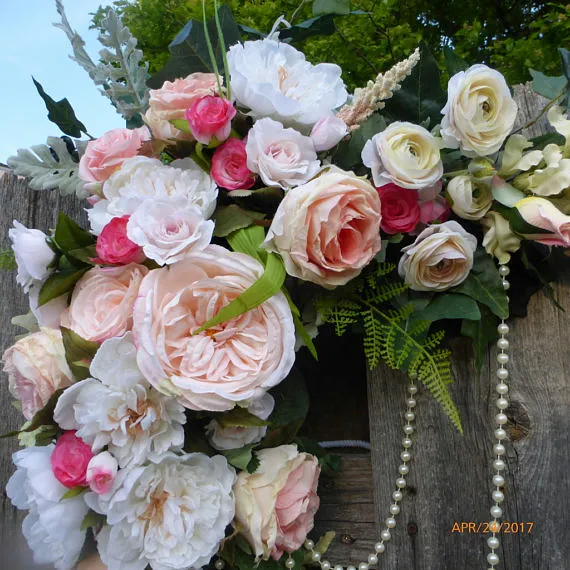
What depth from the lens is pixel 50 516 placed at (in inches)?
36.7

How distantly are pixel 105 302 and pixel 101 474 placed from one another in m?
0.27

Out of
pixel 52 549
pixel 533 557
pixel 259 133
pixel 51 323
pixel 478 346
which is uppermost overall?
pixel 259 133

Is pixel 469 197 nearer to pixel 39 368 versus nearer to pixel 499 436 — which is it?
pixel 499 436

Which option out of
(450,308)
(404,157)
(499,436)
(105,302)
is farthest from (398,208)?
(105,302)

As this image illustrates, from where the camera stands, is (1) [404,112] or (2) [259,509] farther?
(1) [404,112]

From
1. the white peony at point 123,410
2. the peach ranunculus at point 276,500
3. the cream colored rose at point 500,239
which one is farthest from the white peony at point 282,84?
the peach ranunculus at point 276,500

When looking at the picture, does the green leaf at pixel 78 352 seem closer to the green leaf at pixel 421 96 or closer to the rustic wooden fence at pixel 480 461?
the rustic wooden fence at pixel 480 461

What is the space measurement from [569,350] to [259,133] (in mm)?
629

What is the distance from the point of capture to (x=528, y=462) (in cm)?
100

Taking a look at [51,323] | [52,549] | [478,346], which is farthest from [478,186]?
[52,549]

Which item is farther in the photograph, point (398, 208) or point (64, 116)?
point (64, 116)

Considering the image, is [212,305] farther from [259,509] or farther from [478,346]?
[478,346]

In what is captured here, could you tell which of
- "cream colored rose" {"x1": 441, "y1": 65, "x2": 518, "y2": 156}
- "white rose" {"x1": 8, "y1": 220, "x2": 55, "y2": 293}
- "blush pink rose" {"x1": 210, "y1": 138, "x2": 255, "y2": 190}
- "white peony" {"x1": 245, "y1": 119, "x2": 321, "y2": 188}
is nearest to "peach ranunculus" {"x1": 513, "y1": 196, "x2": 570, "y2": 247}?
"cream colored rose" {"x1": 441, "y1": 65, "x2": 518, "y2": 156}

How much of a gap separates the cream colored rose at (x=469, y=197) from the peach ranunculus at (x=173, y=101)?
0.45 m
